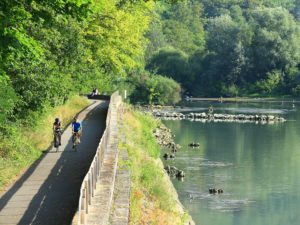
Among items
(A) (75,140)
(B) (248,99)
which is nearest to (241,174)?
(A) (75,140)

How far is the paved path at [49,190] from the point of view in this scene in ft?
58.3

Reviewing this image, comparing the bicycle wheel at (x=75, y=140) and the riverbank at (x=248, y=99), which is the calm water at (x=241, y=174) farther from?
the riverbank at (x=248, y=99)

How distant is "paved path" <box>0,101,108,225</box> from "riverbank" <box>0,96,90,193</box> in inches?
15.0

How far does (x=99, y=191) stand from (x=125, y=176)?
385 centimetres

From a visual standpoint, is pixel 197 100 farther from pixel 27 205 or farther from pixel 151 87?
pixel 27 205

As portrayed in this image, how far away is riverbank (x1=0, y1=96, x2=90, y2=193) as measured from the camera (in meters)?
23.8

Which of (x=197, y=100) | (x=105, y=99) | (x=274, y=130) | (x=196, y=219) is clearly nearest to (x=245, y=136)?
(x=274, y=130)

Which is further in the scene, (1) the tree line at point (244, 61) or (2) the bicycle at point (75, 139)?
(1) the tree line at point (244, 61)

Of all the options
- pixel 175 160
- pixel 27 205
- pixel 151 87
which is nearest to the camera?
pixel 27 205

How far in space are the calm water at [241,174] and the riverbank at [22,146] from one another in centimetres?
905

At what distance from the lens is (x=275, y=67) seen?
142250 mm

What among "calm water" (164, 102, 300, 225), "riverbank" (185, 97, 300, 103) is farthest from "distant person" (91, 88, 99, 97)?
"riverbank" (185, 97, 300, 103)

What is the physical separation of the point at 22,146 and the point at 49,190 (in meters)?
6.60

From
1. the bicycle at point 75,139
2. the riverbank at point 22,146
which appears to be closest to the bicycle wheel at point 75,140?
the bicycle at point 75,139
